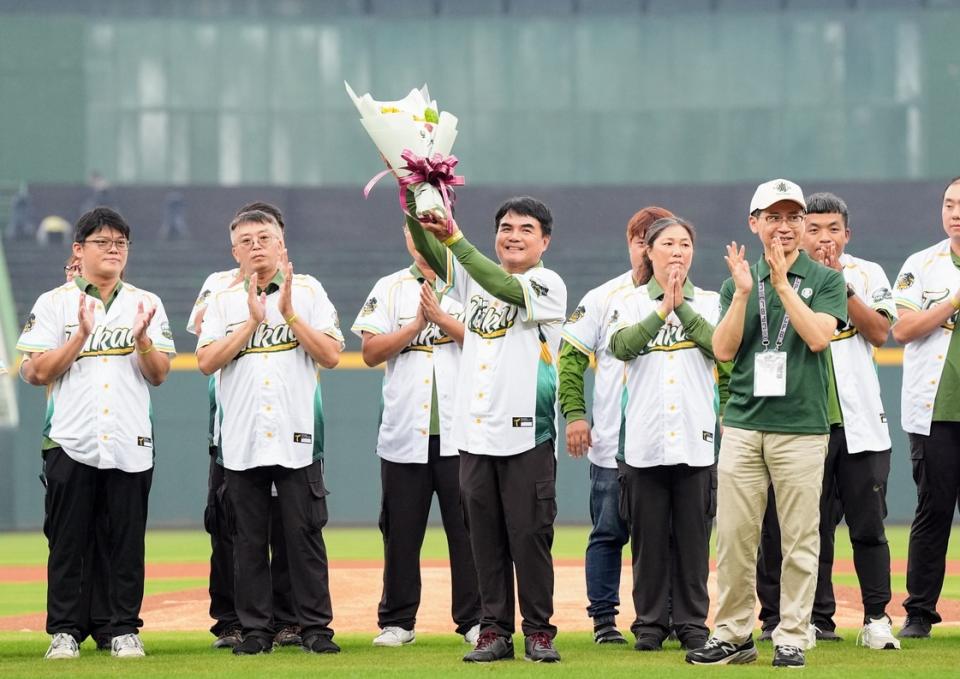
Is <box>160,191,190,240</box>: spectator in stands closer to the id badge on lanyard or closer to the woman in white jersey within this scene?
the woman in white jersey

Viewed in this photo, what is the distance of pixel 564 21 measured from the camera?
33344mm

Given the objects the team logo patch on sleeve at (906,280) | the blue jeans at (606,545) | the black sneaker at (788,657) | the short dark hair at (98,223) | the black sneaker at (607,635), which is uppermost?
the short dark hair at (98,223)

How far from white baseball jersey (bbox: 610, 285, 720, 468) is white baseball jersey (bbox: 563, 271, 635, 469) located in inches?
9.1

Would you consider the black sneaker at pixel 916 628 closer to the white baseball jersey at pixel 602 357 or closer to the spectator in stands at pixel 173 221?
the white baseball jersey at pixel 602 357

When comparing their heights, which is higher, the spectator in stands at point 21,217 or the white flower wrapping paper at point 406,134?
the spectator in stands at point 21,217

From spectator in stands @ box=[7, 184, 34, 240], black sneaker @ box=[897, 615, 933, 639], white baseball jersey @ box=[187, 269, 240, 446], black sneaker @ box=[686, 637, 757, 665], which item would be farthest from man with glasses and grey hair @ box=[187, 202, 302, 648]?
spectator in stands @ box=[7, 184, 34, 240]

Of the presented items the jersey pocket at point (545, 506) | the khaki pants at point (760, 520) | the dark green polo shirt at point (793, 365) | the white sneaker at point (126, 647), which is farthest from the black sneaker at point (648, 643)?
the white sneaker at point (126, 647)

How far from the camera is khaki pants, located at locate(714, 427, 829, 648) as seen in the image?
→ 6.78 metres

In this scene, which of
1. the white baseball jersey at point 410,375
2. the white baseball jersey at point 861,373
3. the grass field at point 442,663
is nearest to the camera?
the grass field at point 442,663

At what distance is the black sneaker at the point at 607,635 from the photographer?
26.5 feet

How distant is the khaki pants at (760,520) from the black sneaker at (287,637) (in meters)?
2.34

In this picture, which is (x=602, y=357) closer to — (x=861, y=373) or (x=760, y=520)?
(x=861, y=373)

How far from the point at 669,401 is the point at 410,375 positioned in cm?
165

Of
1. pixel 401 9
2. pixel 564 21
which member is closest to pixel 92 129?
pixel 401 9
